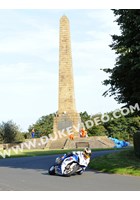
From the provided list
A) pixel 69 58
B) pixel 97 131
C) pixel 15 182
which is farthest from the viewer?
pixel 97 131

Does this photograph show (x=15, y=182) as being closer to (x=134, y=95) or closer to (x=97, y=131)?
(x=134, y=95)

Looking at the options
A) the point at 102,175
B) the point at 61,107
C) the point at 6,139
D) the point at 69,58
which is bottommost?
the point at 102,175

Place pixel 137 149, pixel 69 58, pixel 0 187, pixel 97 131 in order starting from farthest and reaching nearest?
pixel 97 131, pixel 69 58, pixel 137 149, pixel 0 187

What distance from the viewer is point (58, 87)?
43.0 meters

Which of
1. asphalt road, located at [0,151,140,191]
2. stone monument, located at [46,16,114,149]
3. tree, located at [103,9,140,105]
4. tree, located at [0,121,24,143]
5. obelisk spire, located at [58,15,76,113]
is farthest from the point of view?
tree, located at [0,121,24,143]

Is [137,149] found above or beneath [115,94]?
beneath

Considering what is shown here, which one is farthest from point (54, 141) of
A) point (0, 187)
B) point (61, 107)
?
point (0, 187)

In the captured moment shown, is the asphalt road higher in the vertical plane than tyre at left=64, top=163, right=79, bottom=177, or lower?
lower

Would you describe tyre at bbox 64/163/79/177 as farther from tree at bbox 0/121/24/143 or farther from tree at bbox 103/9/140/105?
tree at bbox 0/121/24/143

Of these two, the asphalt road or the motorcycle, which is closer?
the asphalt road

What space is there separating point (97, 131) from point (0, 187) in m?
60.2

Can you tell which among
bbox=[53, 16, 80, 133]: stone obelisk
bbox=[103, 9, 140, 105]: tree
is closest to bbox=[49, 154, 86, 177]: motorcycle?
bbox=[103, 9, 140, 105]: tree

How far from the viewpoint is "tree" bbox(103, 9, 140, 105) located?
16.4m

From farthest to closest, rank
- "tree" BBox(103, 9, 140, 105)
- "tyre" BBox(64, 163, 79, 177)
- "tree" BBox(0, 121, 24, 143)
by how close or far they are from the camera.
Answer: "tree" BBox(0, 121, 24, 143), "tree" BBox(103, 9, 140, 105), "tyre" BBox(64, 163, 79, 177)
